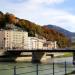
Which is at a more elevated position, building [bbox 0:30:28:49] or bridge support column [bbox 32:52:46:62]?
building [bbox 0:30:28:49]

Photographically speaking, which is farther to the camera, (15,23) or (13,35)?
→ (15,23)

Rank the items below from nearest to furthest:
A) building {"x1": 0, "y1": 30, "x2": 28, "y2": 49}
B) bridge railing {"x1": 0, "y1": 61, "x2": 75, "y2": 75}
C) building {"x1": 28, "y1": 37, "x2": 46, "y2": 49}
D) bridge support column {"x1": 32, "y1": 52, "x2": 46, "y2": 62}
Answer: bridge railing {"x1": 0, "y1": 61, "x2": 75, "y2": 75} < bridge support column {"x1": 32, "y1": 52, "x2": 46, "y2": 62} < building {"x1": 0, "y1": 30, "x2": 28, "y2": 49} < building {"x1": 28, "y1": 37, "x2": 46, "y2": 49}

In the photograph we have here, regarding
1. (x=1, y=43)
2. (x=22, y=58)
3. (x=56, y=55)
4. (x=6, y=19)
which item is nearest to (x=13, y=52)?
(x=22, y=58)

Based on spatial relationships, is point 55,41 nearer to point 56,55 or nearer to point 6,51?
point 56,55

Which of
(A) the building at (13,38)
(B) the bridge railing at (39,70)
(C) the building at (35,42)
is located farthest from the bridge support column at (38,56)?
(C) the building at (35,42)

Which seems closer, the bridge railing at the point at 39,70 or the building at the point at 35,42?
the bridge railing at the point at 39,70

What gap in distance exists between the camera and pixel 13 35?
6422 inches

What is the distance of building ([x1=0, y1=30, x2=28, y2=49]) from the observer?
518 ft

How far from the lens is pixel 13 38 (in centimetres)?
16488

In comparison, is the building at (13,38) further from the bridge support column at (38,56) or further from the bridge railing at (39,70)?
the bridge railing at (39,70)

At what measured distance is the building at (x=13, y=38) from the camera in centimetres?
15800

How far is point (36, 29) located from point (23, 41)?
10.7 m

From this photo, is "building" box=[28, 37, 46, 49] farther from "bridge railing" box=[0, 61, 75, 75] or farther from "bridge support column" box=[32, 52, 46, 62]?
"bridge railing" box=[0, 61, 75, 75]

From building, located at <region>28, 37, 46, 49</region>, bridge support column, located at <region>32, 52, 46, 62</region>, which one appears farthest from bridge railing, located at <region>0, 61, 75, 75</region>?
building, located at <region>28, 37, 46, 49</region>
